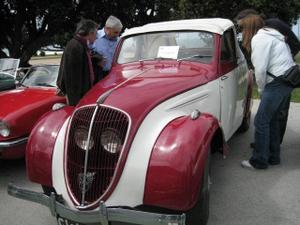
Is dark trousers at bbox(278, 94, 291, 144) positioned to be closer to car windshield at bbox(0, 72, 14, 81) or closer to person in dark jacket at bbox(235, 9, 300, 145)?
person in dark jacket at bbox(235, 9, 300, 145)

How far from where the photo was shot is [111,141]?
3.36 m

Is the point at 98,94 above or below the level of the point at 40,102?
above

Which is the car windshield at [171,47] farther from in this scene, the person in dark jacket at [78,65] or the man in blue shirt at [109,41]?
the man in blue shirt at [109,41]

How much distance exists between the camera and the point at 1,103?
18.6 ft

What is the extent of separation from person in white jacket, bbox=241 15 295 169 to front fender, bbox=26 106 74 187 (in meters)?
2.35

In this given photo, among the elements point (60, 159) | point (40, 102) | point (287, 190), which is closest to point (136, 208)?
point (60, 159)

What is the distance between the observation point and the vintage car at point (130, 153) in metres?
3.15

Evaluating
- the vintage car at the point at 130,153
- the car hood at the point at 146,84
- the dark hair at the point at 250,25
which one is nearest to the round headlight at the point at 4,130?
the vintage car at the point at 130,153

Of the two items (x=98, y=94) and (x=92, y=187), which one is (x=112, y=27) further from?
(x=92, y=187)

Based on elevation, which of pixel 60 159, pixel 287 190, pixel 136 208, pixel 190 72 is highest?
pixel 190 72

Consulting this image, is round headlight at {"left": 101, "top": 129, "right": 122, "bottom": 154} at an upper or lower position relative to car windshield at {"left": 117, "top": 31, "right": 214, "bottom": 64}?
lower

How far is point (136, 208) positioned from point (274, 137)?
2.72 meters

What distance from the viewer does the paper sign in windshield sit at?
16.2ft

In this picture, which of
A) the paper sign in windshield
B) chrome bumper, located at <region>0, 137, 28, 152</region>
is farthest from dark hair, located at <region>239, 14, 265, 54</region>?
chrome bumper, located at <region>0, 137, 28, 152</region>
